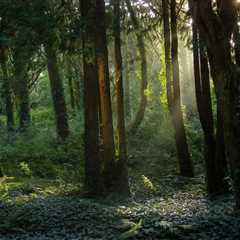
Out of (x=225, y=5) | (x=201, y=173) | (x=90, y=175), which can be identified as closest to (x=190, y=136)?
(x=201, y=173)

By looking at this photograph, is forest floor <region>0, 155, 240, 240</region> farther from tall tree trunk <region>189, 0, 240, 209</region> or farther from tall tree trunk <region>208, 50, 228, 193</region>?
tall tree trunk <region>189, 0, 240, 209</region>

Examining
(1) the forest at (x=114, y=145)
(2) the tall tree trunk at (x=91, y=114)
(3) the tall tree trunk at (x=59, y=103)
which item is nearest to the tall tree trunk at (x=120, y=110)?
(1) the forest at (x=114, y=145)

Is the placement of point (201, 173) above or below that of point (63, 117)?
below

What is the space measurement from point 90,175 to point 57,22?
13.0 ft

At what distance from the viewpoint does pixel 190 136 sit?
2420 centimetres

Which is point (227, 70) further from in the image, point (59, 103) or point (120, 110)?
point (59, 103)

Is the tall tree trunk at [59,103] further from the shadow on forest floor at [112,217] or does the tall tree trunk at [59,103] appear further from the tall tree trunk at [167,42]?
the shadow on forest floor at [112,217]

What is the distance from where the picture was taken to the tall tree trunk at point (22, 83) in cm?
1215

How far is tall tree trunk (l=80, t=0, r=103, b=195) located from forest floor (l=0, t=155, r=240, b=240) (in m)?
0.52

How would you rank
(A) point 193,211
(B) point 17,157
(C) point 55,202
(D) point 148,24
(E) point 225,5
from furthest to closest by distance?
(B) point 17,157 < (D) point 148,24 < (C) point 55,202 < (A) point 193,211 < (E) point 225,5

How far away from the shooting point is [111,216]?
34.9ft

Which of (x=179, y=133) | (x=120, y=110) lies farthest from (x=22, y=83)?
(x=179, y=133)

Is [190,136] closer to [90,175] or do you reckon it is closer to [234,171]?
[90,175]

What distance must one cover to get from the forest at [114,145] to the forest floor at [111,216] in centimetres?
2
